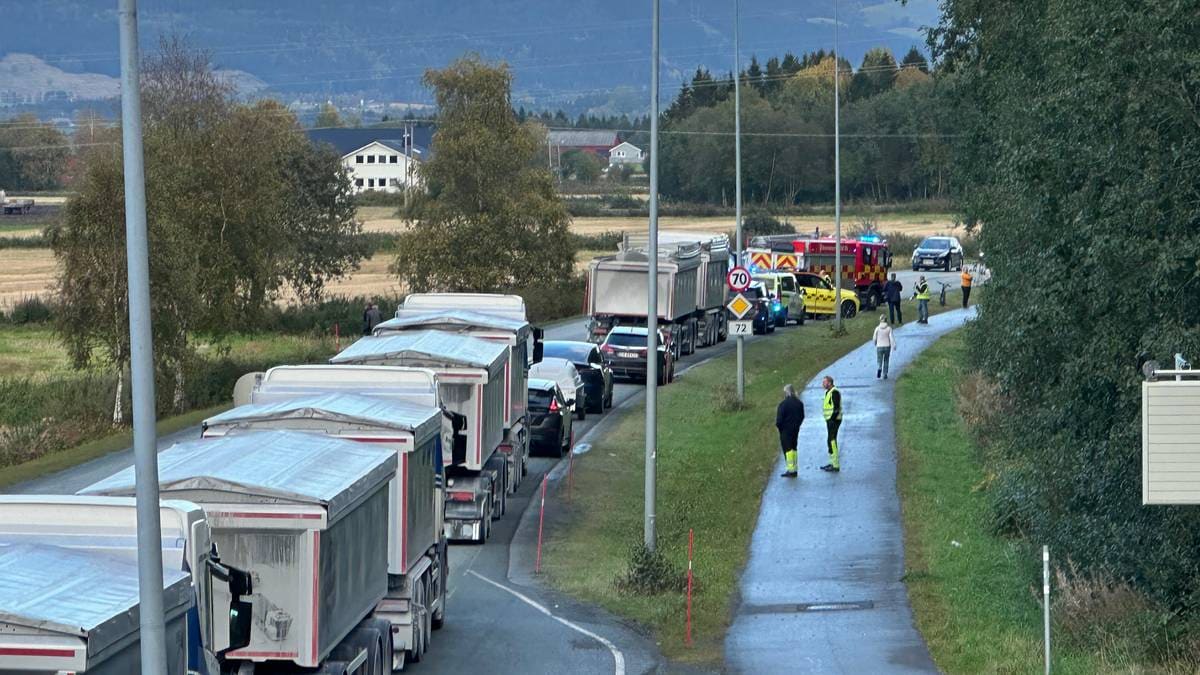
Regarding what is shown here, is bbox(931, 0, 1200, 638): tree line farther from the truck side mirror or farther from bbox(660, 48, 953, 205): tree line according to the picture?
bbox(660, 48, 953, 205): tree line

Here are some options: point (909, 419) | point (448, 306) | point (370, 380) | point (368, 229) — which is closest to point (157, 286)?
point (448, 306)

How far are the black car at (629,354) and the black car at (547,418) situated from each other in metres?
10.1

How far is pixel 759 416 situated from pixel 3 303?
3745 cm

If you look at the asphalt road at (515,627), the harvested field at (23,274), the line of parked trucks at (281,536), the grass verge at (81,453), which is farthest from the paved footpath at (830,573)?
the harvested field at (23,274)

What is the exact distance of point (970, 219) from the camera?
3162 centimetres

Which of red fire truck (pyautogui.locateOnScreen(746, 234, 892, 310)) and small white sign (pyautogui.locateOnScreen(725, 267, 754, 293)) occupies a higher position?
small white sign (pyautogui.locateOnScreen(725, 267, 754, 293))

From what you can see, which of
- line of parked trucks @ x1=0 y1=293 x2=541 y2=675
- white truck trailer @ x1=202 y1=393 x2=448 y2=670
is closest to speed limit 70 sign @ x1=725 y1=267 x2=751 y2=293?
line of parked trucks @ x1=0 y1=293 x2=541 y2=675

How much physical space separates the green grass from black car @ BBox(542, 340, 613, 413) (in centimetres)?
664

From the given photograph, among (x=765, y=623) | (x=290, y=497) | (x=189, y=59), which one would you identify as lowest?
(x=765, y=623)

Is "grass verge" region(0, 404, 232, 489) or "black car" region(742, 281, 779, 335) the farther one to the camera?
"black car" region(742, 281, 779, 335)

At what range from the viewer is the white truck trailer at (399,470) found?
50.7ft

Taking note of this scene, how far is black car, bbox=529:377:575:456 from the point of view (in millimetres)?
29609

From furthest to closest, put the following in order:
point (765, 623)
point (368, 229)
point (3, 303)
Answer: point (368, 229) < point (3, 303) < point (765, 623)

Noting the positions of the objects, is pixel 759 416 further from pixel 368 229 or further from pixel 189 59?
pixel 368 229
